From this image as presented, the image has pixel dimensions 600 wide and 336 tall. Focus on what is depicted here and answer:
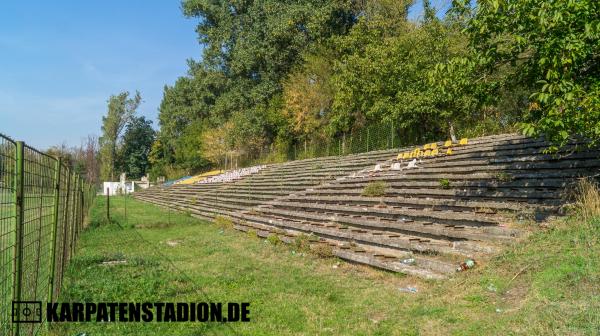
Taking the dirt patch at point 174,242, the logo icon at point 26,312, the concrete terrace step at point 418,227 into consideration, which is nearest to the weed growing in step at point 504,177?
the concrete terrace step at point 418,227

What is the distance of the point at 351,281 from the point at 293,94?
2732cm

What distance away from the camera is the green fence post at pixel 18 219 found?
3682 mm

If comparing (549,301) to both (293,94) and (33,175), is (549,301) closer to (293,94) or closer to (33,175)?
(33,175)

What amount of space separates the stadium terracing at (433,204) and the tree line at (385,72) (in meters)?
1.05

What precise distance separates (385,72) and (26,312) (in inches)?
855

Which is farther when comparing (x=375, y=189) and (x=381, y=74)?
(x=381, y=74)

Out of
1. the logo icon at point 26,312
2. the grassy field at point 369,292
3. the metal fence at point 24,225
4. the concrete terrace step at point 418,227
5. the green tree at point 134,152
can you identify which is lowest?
the grassy field at point 369,292

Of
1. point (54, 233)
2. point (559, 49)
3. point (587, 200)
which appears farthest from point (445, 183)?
point (54, 233)

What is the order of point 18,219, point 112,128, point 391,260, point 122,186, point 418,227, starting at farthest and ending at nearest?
point 112,128 < point 122,186 < point 418,227 < point 391,260 < point 18,219

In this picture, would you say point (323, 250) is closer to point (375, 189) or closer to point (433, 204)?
point (433, 204)

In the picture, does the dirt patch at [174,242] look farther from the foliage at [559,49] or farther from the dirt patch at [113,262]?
the foliage at [559,49]

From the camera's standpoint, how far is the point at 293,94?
34969 mm

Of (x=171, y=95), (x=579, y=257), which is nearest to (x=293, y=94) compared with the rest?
(x=579, y=257)

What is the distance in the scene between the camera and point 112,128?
7894 cm
